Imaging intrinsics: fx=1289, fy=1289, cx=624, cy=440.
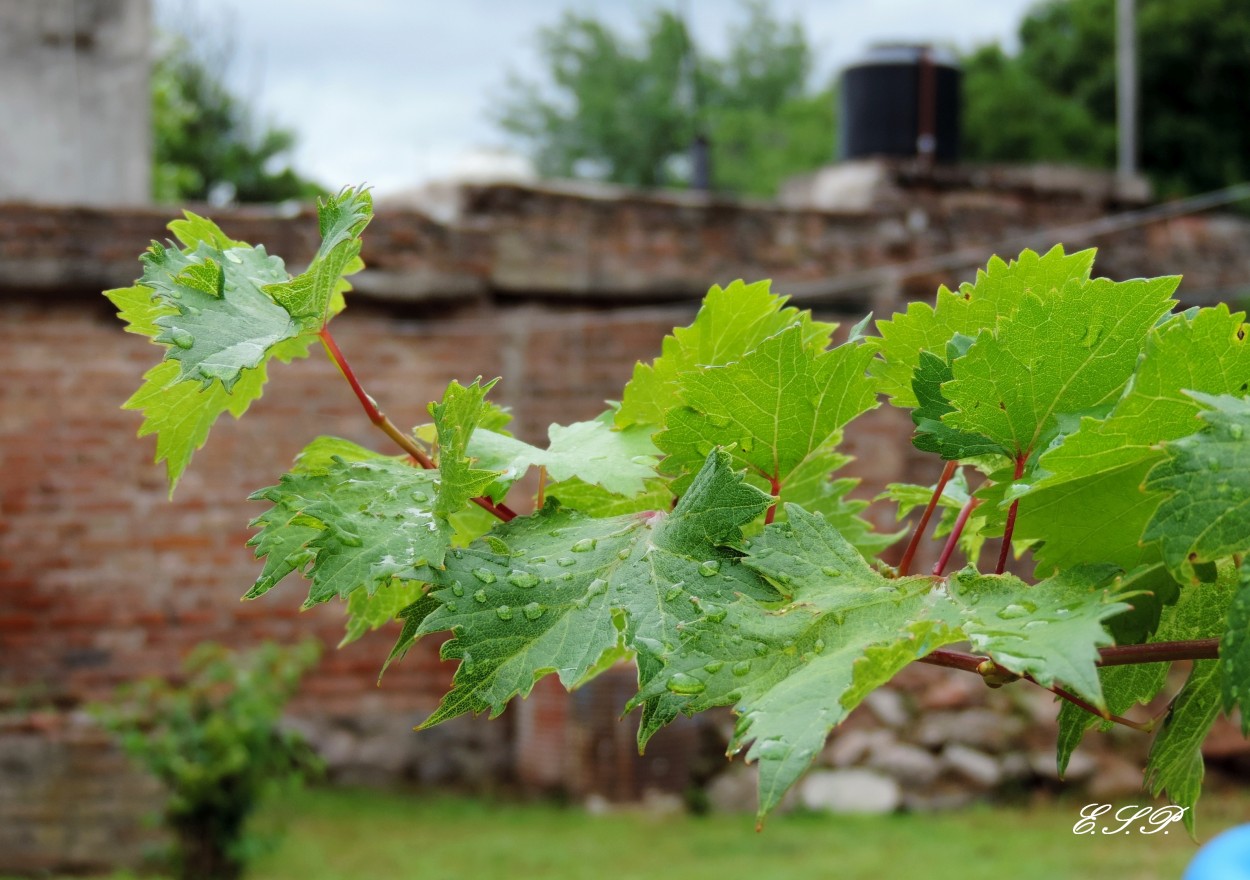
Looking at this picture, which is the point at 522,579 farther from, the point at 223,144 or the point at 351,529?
the point at 223,144

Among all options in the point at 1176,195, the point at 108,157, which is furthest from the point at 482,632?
the point at 1176,195

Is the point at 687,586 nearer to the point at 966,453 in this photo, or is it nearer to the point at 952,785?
the point at 966,453

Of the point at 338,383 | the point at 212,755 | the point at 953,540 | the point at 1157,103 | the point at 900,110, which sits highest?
the point at 1157,103

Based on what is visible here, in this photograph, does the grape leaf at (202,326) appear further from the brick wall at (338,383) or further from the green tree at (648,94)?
the green tree at (648,94)

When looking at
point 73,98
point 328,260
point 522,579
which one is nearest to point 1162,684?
point 522,579

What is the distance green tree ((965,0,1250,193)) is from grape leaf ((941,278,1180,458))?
63.7ft

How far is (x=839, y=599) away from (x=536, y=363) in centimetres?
541

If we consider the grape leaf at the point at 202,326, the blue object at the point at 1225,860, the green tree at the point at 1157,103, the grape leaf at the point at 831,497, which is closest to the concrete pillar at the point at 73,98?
the blue object at the point at 1225,860

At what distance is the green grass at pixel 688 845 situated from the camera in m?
5.05

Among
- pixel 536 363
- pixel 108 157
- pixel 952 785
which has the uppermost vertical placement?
pixel 108 157

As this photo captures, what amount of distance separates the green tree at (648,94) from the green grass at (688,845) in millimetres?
21534

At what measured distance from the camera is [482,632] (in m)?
0.57

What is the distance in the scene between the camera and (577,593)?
58cm

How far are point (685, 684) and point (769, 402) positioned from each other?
16 centimetres
